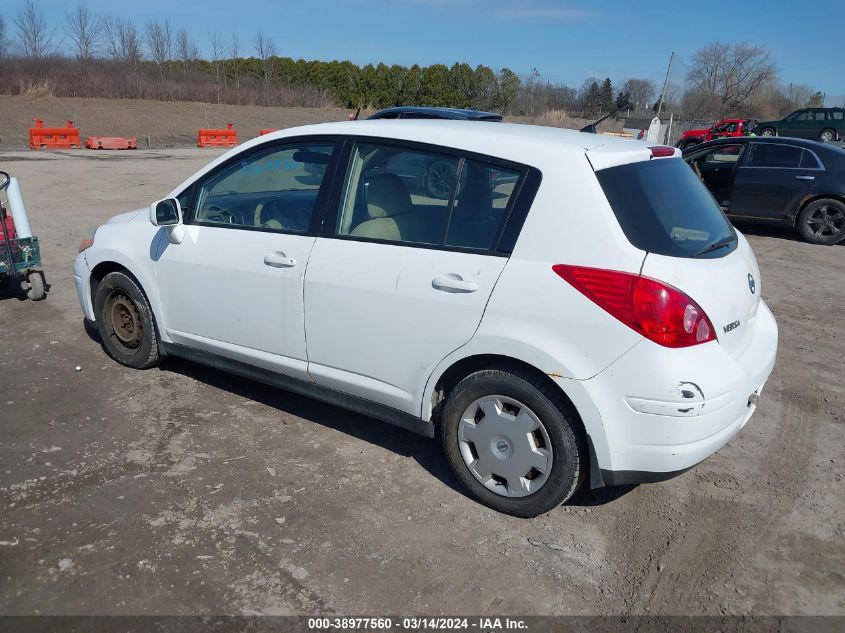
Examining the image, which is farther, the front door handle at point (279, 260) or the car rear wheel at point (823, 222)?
the car rear wheel at point (823, 222)

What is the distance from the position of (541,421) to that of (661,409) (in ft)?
1.76

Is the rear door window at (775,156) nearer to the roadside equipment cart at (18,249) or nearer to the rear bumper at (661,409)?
the rear bumper at (661,409)

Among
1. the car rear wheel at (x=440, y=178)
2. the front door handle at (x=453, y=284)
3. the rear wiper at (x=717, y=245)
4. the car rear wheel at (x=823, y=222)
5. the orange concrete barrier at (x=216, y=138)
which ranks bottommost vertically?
the orange concrete barrier at (x=216, y=138)

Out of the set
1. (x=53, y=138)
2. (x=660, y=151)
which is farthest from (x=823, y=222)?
(x=53, y=138)

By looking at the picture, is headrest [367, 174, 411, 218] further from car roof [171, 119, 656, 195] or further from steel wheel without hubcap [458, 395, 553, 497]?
steel wheel without hubcap [458, 395, 553, 497]

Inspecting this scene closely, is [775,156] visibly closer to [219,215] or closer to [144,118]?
[219,215]

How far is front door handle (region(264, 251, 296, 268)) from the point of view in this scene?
3.82 meters

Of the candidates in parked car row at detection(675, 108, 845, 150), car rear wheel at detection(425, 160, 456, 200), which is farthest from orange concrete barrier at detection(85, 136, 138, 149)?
car rear wheel at detection(425, 160, 456, 200)

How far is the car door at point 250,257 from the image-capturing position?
3.89 meters

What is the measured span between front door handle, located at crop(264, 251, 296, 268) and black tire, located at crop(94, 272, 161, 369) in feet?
4.37

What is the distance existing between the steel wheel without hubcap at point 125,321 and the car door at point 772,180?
950 cm

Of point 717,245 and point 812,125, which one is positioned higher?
point 717,245

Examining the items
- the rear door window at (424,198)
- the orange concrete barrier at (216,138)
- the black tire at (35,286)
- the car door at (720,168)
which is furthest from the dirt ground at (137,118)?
the rear door window at (424,198)

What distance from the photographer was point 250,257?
4.01 meters
